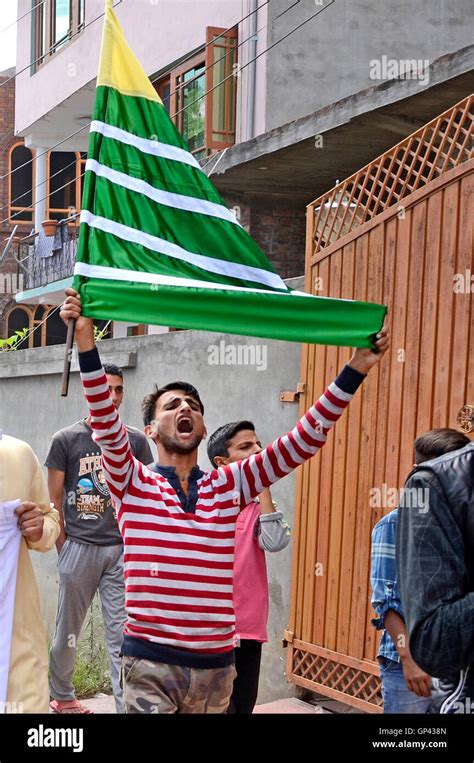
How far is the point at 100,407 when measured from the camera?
4484mm

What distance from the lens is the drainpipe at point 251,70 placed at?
14062 millimetres

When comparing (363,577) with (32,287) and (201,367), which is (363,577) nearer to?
(201,367)

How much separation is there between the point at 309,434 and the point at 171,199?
120 cm

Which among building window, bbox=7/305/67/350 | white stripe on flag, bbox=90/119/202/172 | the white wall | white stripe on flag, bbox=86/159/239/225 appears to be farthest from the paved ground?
building window, bbox=7/305/67/350

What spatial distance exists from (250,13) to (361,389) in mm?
7916

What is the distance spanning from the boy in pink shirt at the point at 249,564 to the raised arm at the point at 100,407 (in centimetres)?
107

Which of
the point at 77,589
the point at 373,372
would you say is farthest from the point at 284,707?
the point at 373,372

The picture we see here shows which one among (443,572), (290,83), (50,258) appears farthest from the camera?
(50,258)

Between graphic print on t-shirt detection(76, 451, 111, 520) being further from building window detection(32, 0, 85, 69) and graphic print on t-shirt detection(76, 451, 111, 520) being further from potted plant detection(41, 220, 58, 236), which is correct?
potted plant detection(41, 220, 58, 236)

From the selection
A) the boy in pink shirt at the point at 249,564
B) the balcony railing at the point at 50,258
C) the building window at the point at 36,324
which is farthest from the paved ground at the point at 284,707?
the building window at the point at 36,324

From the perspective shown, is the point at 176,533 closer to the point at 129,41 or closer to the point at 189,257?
the point at 189,257

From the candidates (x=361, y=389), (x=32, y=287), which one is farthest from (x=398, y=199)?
(x=32, y=287)

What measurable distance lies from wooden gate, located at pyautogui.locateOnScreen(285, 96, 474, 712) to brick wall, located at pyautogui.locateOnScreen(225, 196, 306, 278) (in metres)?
5.17

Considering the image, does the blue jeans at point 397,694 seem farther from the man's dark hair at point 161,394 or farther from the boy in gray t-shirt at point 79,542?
the boy in gray t-shirt at point 79,542
